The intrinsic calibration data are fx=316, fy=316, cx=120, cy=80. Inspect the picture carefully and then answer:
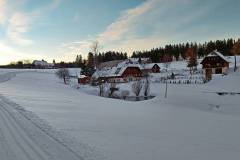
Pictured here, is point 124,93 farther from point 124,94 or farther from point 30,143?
point 30,143

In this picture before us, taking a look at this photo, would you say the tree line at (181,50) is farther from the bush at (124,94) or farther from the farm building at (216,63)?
the bush at (124,94)

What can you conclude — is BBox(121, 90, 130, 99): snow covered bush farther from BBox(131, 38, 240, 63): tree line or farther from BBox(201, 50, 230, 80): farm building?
BBox(131, 38, 240, 63): tree line

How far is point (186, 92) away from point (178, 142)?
37438mm

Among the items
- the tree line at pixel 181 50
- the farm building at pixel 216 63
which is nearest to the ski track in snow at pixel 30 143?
the farm building at pixel 216 63

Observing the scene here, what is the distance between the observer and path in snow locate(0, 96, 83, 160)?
8.70 meters

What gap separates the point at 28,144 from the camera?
392 inches

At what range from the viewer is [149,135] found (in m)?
13.9

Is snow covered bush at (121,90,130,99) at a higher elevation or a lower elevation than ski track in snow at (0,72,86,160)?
lower

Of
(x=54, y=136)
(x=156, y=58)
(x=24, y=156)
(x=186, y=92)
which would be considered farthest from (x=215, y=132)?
(x=156, y=58)

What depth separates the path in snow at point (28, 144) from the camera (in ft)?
28.6

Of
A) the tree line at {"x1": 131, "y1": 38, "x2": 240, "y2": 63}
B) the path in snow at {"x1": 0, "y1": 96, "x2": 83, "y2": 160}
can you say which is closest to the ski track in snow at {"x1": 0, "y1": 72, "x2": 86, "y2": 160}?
the path in snow at {"x1": 0, "y1": 96, "x2": 83, "y2": 160}

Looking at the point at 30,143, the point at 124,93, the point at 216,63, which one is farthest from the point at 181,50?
the point at 30,143

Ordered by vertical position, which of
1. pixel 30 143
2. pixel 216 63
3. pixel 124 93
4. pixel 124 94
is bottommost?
pixel 124 94

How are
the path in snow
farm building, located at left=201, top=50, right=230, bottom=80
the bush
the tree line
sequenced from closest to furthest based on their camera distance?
the path in snow < the bush < farm building, located at left=201, top=50, right=230, bottom=80 < the tree line
